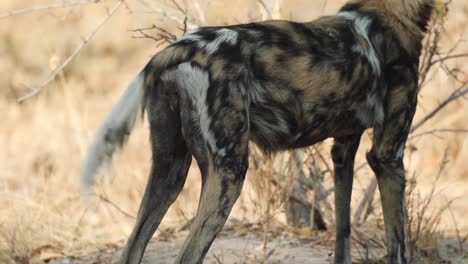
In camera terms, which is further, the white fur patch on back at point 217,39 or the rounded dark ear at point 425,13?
the rounded dark ear at point 425,13

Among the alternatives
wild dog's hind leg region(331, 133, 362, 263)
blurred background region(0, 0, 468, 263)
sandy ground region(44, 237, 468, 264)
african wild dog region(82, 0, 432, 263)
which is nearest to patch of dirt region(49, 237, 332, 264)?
sandy ground region(44, 237, 468, 264)

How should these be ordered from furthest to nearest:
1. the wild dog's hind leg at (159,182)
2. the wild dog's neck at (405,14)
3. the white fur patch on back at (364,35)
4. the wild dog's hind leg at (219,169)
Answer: the wild dog's neck at (405,14) → the white fur patch on back at (364,35) → the wild dog's hind leg at (159,182) → the wild dog's hind leg at (219,169)

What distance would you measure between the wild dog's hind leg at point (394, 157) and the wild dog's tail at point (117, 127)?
1082 mm

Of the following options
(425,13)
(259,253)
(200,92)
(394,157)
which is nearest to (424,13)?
(425,13)

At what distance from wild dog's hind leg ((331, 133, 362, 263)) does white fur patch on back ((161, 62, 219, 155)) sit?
110cm

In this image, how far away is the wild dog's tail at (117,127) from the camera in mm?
3332

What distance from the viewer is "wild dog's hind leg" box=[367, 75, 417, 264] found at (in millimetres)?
3852

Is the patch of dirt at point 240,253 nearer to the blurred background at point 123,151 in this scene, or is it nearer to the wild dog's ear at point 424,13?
the blurred background at point 123,151

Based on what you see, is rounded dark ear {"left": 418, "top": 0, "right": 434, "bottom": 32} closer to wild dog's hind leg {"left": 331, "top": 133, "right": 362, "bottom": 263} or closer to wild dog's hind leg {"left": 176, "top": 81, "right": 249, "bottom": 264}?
wild dog's hind leg {"left": 331, "top": 133, "right": 362, "bottom": 263}

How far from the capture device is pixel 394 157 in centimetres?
391

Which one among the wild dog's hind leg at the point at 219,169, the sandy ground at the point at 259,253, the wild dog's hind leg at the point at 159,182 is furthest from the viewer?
the sandy ground at the point at 259,253

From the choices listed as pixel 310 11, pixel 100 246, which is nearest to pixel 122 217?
pixel 100 246

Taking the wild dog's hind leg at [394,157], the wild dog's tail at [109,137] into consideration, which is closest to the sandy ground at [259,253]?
the wild dog's hind leg at [394,157]

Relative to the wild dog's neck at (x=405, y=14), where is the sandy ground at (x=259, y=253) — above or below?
below
